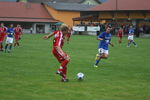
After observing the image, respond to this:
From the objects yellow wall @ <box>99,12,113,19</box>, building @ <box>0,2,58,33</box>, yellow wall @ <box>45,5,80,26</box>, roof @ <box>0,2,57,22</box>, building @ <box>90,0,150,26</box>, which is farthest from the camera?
yellow wall @ <box>45,5,80,26</box>

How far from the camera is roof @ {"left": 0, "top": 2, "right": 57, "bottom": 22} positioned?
79.8 meters

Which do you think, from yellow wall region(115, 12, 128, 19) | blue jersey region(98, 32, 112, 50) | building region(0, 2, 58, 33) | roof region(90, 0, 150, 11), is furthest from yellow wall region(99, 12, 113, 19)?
blue jersey region(98, 32, 112, 50)

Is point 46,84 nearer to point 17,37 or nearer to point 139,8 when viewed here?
point 17,37

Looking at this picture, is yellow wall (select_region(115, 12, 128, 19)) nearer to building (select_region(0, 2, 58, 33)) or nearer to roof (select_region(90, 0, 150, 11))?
roof (select_region(90, 0, 150, 11))

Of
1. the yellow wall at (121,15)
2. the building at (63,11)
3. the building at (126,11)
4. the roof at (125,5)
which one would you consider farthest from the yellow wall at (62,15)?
the yellow wall at (121,15)

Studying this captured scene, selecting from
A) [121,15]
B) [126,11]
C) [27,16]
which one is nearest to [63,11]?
[27,16]

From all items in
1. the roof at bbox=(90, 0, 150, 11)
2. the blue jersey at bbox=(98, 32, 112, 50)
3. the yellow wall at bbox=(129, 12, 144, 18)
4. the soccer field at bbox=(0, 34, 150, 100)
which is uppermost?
the roof at bbox=(90, 0, 150, 11)

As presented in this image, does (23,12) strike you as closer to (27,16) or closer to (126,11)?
(27,16)

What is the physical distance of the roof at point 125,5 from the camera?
206 feet

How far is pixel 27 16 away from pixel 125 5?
24.3 metres

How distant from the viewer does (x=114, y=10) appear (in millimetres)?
64875

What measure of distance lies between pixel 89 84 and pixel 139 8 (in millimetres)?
52022

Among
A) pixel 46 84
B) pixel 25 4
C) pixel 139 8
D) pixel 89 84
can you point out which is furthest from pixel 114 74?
pixel 25 4

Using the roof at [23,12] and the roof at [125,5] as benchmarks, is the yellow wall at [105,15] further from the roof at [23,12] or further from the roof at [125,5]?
the roof at [23,12]
